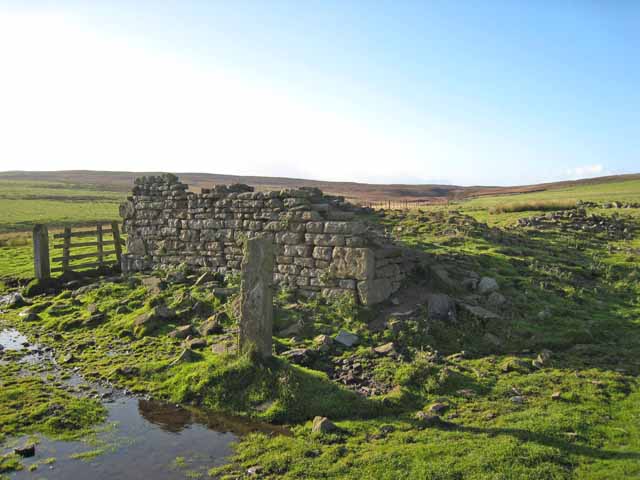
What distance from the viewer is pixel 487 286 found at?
14016 millimetres

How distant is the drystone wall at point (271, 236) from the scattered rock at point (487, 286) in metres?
2.06

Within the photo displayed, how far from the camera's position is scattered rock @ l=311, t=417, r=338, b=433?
8203mm

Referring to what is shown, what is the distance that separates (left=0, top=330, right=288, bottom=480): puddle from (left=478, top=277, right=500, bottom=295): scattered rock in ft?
25.4

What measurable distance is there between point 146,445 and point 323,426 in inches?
116

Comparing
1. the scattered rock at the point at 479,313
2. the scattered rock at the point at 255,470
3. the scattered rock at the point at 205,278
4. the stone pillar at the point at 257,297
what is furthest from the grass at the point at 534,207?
the scattered rock at the point at 255,470

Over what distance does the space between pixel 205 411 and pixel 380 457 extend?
3745 mm

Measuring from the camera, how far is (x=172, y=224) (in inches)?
710

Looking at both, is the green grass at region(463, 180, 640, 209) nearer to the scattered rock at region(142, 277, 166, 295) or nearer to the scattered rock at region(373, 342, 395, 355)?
the scattered rock at region(142, 277, 166, 295)

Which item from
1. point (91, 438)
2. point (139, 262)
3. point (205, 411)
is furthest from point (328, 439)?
point (139, 262)

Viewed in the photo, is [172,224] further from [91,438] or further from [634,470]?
[634,470]

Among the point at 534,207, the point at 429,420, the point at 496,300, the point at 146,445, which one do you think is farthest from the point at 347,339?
the point at 534,207

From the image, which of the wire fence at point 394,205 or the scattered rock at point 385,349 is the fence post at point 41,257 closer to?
the scattered rock at point 385,349

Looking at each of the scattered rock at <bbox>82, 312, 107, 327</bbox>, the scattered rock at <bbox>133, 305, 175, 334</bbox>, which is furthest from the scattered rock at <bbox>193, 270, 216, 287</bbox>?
the scattered rock at <bbox>82, 312, 107, 327</bbox>

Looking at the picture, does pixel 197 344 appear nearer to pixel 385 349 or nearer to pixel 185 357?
pixel 185 357
